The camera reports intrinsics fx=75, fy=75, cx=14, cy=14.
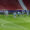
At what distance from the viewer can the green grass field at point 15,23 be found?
4.63 feet

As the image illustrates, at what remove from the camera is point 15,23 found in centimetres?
153

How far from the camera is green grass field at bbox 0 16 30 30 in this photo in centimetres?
141

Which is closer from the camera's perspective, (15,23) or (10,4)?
(15,23)

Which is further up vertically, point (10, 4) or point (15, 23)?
point (10, 4)

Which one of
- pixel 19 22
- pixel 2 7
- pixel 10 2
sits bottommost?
pixel 19 22

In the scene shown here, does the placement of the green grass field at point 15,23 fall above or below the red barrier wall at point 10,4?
below

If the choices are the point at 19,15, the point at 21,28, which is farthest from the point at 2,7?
the point at 21,28

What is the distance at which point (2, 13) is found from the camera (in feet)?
5.63

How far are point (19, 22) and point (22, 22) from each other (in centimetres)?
6

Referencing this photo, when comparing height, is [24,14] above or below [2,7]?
below

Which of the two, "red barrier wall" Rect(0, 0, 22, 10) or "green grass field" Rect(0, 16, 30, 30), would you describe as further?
"red barrier wall" Rect(0, 0, 22, 10)

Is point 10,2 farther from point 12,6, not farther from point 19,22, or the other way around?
point 19,22

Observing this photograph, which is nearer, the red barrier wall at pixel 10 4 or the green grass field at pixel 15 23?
the green grass field at pixel 15 23

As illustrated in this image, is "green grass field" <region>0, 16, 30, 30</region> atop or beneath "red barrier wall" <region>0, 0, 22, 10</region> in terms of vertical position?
beneath
